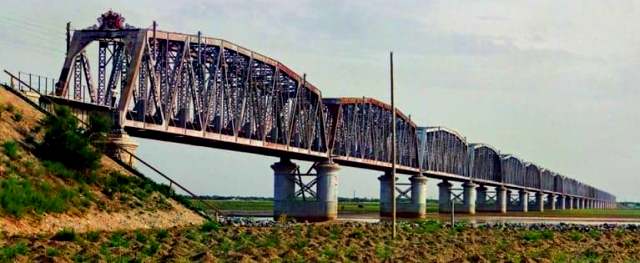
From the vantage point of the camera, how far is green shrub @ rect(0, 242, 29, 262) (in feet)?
81.2

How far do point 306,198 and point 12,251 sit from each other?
72.4 m

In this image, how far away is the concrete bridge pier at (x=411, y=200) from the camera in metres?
125

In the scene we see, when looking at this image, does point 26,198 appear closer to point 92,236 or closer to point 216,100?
point 92,236

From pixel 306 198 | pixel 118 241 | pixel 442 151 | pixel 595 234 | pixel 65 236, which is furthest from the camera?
pixel 442 151

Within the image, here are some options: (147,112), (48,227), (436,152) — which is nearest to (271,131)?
(147,112)

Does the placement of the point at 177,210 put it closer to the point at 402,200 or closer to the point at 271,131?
the point at 271,131

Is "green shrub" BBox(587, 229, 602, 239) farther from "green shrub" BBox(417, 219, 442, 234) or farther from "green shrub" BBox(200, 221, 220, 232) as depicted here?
"green shrub" BBox(200, 221, 220, 232)

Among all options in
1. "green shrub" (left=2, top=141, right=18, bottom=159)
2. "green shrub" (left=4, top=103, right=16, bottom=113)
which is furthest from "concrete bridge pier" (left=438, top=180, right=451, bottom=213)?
"green shrub" (left=2, top=141, right=18, bottom=159)

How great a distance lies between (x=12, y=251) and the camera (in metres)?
25.8

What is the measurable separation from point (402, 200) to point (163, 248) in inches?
4277

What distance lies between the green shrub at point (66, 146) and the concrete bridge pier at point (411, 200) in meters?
77.1

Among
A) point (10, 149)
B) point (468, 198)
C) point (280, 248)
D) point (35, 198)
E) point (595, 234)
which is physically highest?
point (10, 149)

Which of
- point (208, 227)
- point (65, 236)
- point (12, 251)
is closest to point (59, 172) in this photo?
point (208, 227)

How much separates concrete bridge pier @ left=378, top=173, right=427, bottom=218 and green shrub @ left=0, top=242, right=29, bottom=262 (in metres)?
92.6
